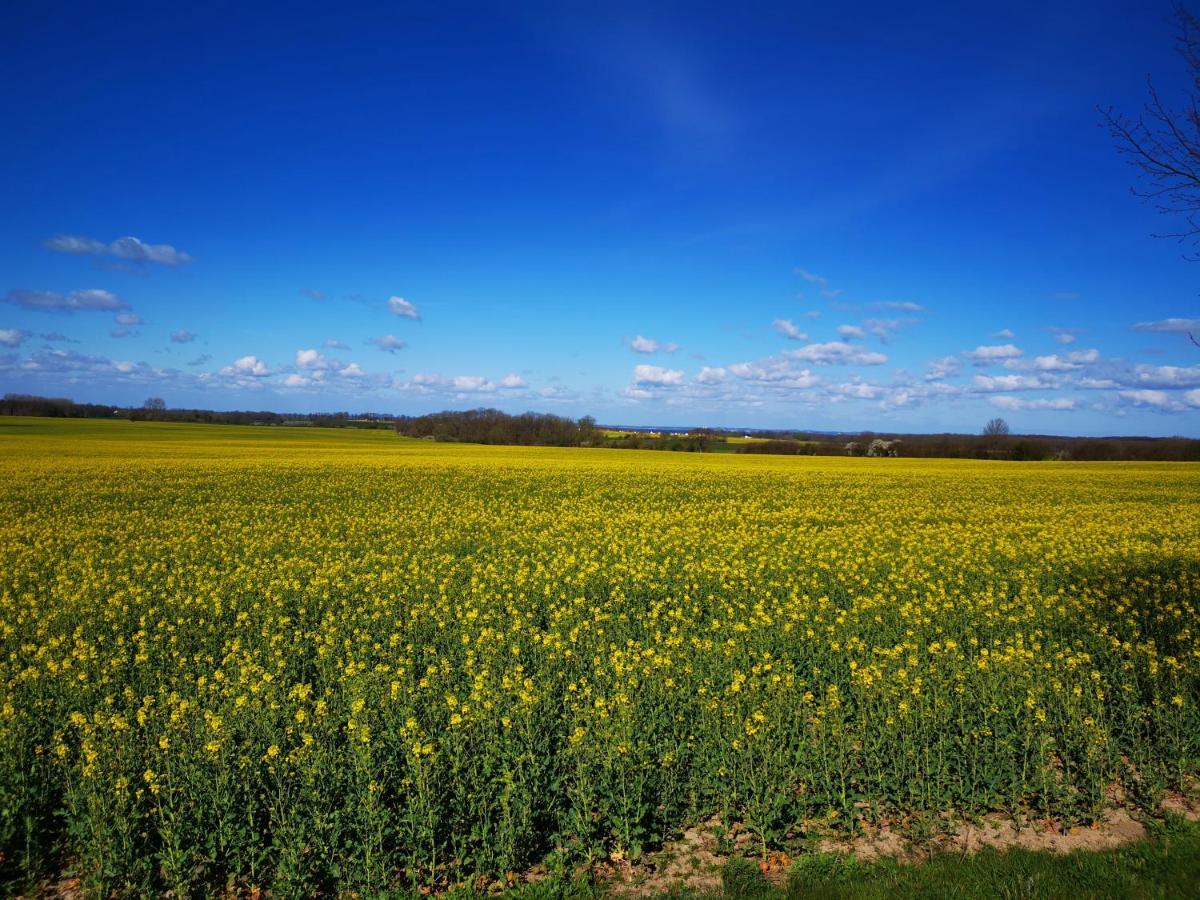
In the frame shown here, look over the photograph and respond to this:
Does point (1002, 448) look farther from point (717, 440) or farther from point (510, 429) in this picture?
point (510, 429)

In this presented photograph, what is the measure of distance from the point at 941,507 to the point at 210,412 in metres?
129

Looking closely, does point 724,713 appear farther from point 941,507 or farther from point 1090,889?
point 941,507

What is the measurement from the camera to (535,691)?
7.31 metres

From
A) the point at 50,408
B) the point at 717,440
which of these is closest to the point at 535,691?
the point at 717,440

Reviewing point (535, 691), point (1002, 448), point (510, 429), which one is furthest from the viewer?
point (510, 429)

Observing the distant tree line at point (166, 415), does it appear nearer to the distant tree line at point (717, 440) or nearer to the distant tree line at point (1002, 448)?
the distant tree line at point (717, 440)

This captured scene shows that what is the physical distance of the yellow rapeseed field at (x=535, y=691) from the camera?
5500 millimetres

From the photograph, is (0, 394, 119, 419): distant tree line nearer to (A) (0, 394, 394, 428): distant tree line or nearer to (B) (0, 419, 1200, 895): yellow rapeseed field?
(A) (0, 394, 394, 428): distant tree line

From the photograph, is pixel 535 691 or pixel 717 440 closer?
pixel 535 691

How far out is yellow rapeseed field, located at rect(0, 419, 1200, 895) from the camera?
5.50m

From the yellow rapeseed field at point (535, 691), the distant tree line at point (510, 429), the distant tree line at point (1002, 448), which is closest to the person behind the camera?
the yellow rapeseed field at point (535, 691)

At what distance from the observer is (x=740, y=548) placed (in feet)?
54.7

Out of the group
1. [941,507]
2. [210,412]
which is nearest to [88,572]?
[941,507]

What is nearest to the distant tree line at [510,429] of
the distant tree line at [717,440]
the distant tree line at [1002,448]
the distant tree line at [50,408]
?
the distant tree line at [717,440]
